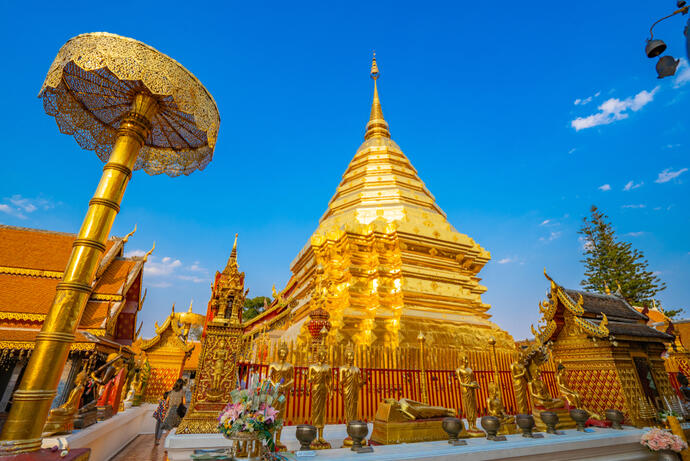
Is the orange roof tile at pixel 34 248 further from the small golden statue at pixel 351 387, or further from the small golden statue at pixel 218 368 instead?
the small golden statue at pixel 351 387

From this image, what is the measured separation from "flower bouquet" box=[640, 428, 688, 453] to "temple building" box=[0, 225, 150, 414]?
1190 centimetres

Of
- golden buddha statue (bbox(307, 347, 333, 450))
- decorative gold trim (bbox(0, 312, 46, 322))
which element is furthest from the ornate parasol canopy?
decorative gold trim (bbox(0, 312, 46, 322))

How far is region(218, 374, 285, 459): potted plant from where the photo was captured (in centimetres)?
314

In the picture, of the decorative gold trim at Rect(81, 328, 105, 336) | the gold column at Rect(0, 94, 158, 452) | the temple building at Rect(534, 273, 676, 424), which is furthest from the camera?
the decorative gold trim at Rect(81, 328, 105, 336)

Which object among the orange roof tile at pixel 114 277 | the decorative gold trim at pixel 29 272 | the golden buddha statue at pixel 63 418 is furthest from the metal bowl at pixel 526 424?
the decorative gold trim at pixel 29 272

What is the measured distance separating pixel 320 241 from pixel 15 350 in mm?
9030

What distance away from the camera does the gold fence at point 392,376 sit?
6.05m

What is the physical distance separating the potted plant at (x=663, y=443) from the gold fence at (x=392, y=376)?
7.57 ft

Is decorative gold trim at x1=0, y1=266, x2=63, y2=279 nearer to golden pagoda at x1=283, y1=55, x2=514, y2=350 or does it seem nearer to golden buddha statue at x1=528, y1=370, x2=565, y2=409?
golden pagoda at x1=283, y1=55, x2=514, y2=350

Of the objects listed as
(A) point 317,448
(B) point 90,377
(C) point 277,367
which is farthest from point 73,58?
(B) point 90,377

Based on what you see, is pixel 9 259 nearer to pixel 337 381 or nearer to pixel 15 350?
pixel 15 350

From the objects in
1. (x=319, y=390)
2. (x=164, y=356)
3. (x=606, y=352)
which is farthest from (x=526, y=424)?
(x=164, y=356)

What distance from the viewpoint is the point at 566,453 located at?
14.6 ft

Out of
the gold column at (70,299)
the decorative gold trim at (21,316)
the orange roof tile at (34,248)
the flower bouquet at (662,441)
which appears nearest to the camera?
the gold column at (70,299)
